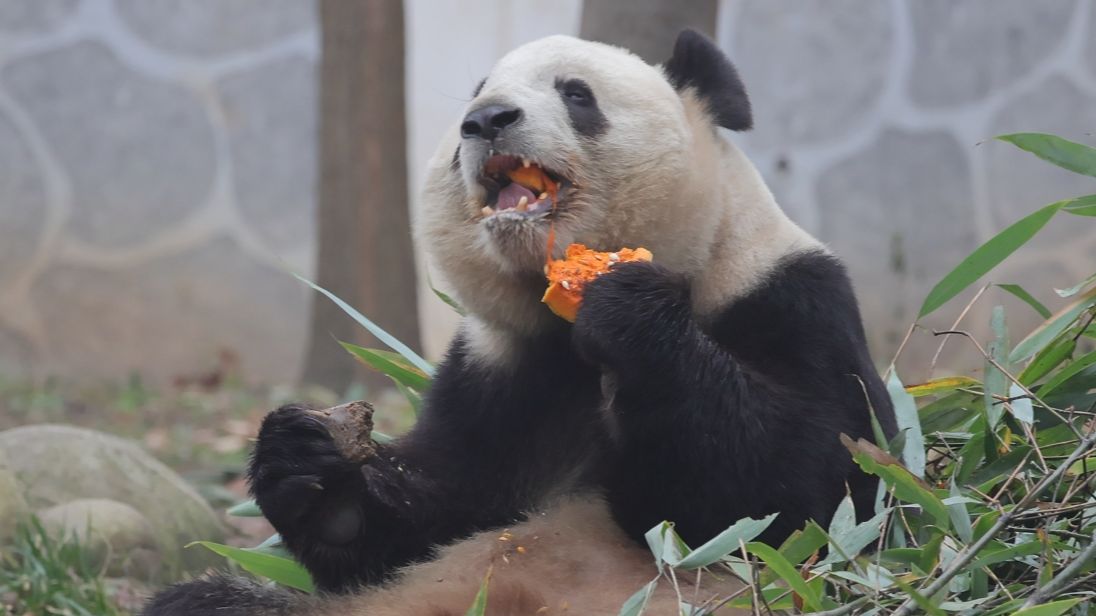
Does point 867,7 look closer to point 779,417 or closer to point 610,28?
point 610,28

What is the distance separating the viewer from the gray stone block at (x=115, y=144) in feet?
29.6

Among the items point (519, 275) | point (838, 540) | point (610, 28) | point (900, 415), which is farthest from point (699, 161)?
point (610, 28)

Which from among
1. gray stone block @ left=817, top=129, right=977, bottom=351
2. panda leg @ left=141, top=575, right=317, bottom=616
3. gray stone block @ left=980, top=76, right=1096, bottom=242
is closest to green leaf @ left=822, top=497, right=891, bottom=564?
panda leg @ left=141, top=575, right=317, bottom=616

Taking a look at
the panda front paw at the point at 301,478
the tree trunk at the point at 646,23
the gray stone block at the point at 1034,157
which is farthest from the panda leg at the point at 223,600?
the gray stone block at the point at 1034,157

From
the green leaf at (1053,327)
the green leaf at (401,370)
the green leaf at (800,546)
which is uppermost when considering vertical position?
the green leaf at (1053,327)

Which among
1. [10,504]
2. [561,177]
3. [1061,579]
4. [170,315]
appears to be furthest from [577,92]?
[170,315]

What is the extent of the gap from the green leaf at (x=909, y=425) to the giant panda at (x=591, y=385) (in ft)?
0.20

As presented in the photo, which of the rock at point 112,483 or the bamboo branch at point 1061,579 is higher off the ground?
the bamboo branch at point 1061,579

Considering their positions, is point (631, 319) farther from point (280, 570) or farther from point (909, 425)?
point (280, 570)

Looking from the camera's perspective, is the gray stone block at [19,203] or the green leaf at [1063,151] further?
the gray stone block at [19,203]

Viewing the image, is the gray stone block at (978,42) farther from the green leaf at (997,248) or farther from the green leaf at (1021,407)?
the green leaf at (1021,407)

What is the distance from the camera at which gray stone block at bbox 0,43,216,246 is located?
29.6 ft

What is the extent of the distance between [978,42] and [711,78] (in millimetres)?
6116

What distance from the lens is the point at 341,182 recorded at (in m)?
7.57
